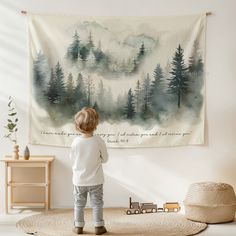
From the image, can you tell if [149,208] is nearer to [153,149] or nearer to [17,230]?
[153,149]

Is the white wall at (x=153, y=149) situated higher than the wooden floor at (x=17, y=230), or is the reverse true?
the white wall at (x=153, y=149)

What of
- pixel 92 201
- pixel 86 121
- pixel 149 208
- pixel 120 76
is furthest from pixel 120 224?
pixel 120 76

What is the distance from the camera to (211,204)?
15.5ft

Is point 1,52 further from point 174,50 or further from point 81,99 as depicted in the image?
point 174,50

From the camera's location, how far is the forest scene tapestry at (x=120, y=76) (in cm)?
534

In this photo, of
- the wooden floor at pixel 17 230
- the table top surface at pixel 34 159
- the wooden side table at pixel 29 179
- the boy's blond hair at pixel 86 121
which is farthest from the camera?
the wooden side table at pixel 29 179

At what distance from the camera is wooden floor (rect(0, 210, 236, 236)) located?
4.39 meters

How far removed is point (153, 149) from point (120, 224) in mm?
996

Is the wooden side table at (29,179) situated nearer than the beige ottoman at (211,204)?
No

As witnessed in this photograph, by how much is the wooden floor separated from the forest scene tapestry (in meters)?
0.75

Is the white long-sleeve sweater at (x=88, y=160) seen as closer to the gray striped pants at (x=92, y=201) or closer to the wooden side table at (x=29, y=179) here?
the gray striped pants at (x=92, y=201)

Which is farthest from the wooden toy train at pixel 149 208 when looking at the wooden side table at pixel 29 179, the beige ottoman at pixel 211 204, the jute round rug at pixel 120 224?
the wooden side table at pixel 29 179

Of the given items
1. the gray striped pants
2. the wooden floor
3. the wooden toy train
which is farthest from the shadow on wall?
the gray striped pants

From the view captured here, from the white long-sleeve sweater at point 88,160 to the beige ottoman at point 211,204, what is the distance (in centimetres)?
91
